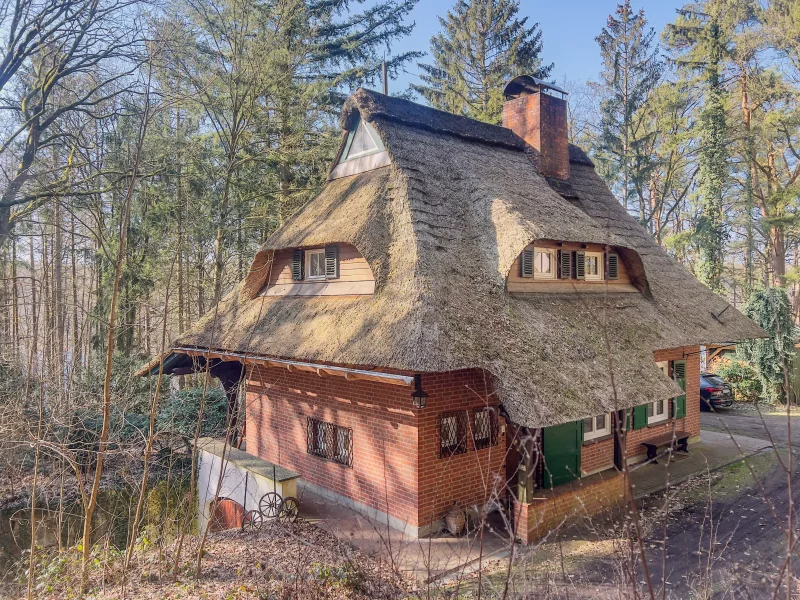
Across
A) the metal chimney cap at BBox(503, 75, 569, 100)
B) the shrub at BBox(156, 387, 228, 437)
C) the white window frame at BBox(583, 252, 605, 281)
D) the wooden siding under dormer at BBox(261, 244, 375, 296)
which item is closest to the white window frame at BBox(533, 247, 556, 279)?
the white window frame at BBox(583, 252, 605, 281)

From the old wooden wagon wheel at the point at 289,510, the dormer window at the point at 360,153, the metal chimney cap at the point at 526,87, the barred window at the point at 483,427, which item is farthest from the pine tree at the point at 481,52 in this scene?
the old wooden wagon wheel at the point at 289,510

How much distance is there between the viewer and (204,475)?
35.8 ft

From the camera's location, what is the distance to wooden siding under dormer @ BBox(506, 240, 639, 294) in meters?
9.51

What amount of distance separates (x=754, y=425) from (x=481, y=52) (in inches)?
752

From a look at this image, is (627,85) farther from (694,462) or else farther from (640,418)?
(694,462)

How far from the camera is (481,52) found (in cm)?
2402

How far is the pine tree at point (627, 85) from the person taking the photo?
22.5m

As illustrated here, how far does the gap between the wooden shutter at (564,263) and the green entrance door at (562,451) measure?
2.97 m

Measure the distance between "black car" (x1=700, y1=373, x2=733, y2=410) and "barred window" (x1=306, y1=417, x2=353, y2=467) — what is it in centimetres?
1335

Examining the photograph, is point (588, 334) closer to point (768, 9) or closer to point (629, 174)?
point (629, 174)

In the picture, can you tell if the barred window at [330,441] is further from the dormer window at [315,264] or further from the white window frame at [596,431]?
the white window frame at [596,431]

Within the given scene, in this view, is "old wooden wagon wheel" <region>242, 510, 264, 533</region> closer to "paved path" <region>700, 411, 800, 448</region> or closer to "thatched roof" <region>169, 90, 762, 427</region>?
"thatched roof" <region>169, 90, 762, 427</region>

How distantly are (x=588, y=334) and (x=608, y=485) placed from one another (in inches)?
107

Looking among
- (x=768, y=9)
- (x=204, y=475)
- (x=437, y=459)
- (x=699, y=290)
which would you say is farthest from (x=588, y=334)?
(x=768, y=9)
